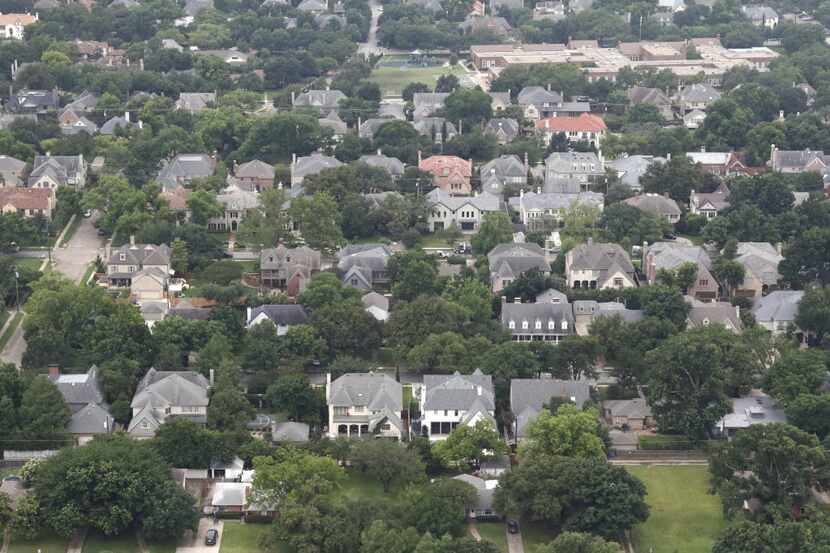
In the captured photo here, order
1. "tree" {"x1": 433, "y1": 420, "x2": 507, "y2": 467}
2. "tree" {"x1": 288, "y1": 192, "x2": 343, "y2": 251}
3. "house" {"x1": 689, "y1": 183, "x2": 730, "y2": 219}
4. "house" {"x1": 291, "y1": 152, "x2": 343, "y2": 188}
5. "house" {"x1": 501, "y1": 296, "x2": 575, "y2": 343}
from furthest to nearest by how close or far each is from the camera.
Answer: "house" {"x1": 291, "y1": 152, "x2": 343, "y2": 188}
"house" {"x1": 689, "y1": 183, "x2": 730, "y2": 219}
"tree" {"x1": 288, "y1": 192, "x2": 343, "y2": 251}
"house" {"x1": 501, "y1": 296, "x2": 575, "y2": 343}
"tree" {"x1": 433, "y1": 420, "x2": 507, "y2": 467}

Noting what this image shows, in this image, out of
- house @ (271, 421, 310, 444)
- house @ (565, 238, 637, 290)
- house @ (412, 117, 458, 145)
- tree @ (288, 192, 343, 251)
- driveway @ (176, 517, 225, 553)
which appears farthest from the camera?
house @ (412, 117, 458, 145)

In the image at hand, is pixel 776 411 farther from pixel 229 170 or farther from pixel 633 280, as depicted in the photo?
pixel 229 170

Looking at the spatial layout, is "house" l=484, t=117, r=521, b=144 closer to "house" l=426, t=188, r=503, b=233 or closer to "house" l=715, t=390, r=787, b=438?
"house" l=426, t=188, r=503, b=233

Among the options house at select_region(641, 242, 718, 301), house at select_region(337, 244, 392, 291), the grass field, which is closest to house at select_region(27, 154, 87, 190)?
house at select_region(337, 244, 392, 291)

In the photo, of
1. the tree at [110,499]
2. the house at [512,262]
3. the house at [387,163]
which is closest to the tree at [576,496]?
the tree at [110,499]

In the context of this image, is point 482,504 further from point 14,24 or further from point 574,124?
point 14,24

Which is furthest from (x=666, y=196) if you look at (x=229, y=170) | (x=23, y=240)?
(x=23, y=240)

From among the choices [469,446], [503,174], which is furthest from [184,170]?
[469,446]
